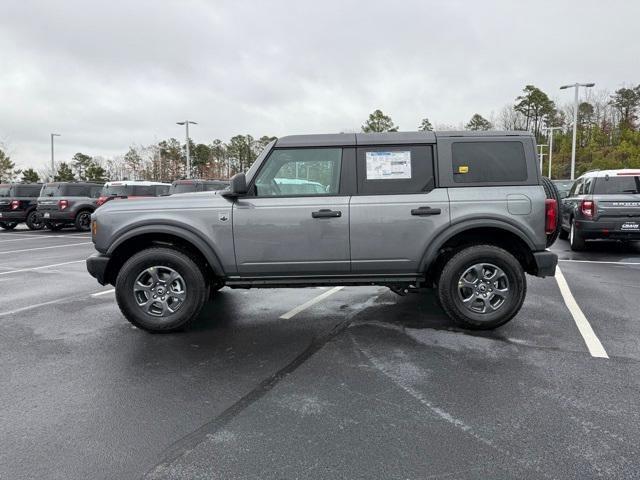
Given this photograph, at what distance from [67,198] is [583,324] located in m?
17.8

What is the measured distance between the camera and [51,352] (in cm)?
442

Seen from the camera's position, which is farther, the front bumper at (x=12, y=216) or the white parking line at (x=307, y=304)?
the front bumper at (x=12, y=216)

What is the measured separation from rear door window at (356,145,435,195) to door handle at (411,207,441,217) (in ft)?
0.66

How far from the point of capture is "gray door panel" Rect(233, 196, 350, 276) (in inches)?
187

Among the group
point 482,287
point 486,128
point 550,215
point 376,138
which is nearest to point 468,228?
point 482,287

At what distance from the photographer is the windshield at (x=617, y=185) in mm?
9945

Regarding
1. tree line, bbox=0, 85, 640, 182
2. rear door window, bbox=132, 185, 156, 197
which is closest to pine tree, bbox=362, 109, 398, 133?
tree line, bbox=0, 85, 640, 182

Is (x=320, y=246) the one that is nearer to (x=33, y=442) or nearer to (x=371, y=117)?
(x=33, y=442)

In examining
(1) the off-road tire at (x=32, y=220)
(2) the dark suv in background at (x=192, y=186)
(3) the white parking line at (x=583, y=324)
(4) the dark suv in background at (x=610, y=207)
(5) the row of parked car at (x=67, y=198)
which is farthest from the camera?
(1) the off-road tire at (x=32, y=220)

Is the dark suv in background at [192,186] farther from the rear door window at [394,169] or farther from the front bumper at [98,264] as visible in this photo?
the rear door window at [394,169]

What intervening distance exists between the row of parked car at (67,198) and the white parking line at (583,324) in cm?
1230

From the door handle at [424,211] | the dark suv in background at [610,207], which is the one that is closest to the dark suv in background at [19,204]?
the door handle at [424,211]

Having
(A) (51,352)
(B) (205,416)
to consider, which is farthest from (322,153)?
(A) (51,352)

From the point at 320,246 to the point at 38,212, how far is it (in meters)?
16.8
